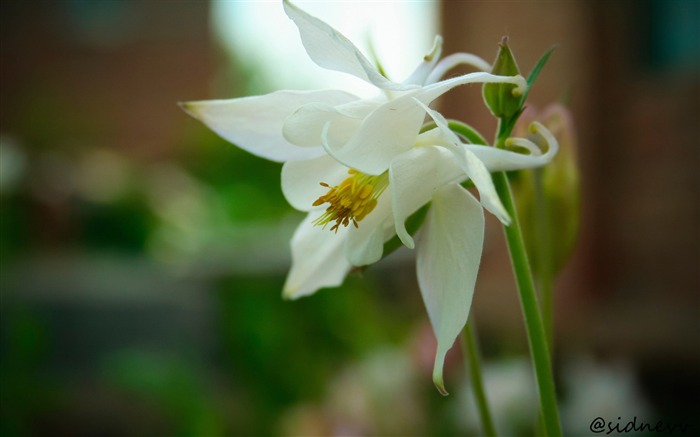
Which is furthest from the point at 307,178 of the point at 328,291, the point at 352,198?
the point at 328,291

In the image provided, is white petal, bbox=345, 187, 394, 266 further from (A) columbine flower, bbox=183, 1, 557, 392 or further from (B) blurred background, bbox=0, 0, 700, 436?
(B) blurred background, bbox=0, 0, 700, 436

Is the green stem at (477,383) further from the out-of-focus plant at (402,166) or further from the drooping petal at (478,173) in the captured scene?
the drooping petal at (478,173)

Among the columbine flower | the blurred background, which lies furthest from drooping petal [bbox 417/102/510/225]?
the blurred background

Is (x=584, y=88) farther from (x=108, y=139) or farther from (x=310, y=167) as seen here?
(x=108, y=139)

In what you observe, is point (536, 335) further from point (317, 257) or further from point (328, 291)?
point (328, 291)

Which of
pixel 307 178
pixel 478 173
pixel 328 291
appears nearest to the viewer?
pixel 478 173

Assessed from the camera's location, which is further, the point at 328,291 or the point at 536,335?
the point at 328,291

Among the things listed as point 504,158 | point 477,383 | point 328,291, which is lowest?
point 328,291

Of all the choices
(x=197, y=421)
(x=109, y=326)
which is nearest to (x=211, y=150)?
(x=109, y=326)
